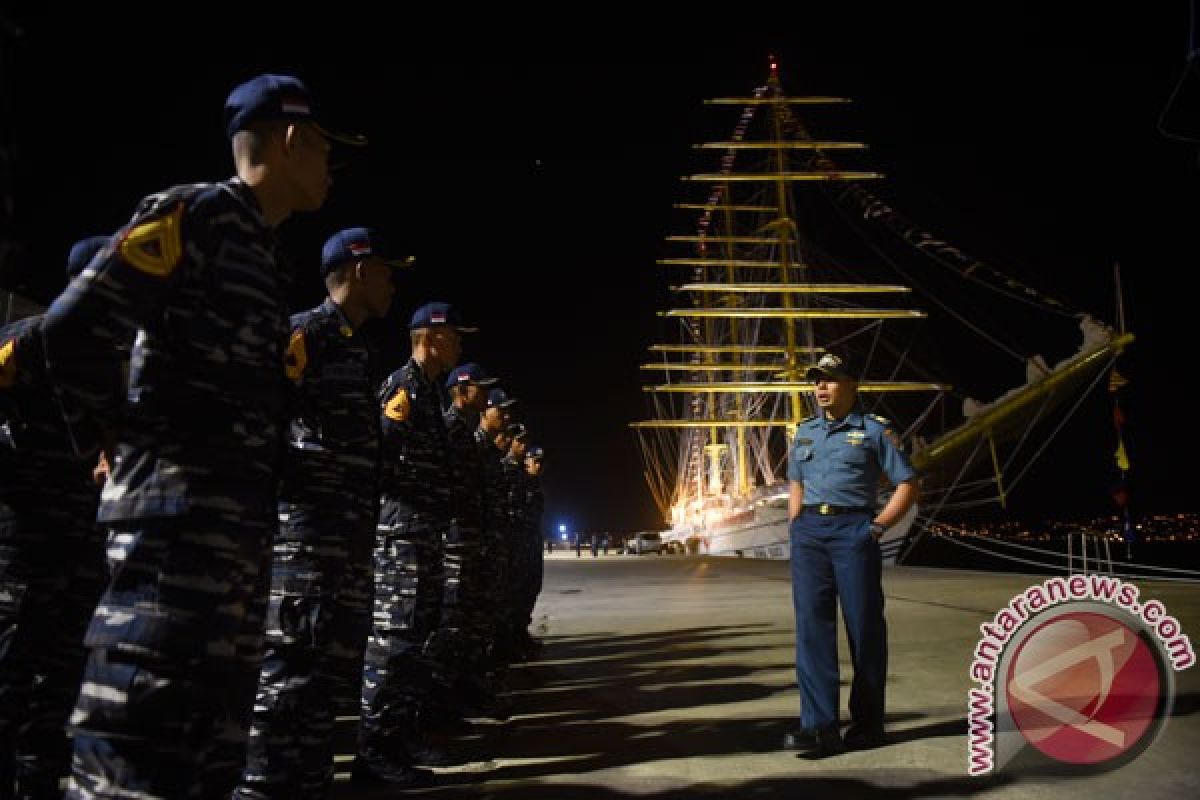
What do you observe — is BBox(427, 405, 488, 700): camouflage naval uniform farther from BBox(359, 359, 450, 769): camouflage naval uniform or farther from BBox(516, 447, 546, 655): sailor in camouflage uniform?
BBox(516, 447, 546, 655): sailor in camouflage uniform

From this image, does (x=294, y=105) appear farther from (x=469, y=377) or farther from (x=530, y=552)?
(x=530, y=552)

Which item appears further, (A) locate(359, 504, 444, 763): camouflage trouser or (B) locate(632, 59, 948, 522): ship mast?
(B) locate(632, 59, 948, 522): ship mast

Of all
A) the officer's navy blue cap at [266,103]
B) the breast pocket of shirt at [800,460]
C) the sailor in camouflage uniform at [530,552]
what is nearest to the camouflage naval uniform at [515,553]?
the sailor in camouflage uniform at [530,552]

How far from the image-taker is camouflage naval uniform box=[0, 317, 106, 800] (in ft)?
8.97

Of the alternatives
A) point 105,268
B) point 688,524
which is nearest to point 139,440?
point 105,268

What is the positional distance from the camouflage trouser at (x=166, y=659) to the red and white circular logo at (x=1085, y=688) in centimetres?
305

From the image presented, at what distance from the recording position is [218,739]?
190 centimetres

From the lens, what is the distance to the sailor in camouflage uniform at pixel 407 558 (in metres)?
3.52

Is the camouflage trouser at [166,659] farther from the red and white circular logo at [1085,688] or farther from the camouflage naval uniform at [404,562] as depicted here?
the red and white circular logo at [1085,688]

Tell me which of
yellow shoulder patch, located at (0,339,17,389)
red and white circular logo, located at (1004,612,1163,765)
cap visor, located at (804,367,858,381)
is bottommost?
red and white circular logo, located at (1004,612,1163,765)

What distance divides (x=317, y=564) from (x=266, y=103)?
A: 139cm

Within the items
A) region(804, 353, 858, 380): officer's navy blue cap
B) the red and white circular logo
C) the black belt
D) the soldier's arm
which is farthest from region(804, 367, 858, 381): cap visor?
the red and white circular logo

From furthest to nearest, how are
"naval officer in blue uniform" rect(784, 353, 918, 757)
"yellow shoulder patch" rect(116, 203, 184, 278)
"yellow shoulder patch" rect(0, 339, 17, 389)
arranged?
"naval officer in blue uniform" rect(784, 353, 918, 757) < "yellow shoulder patch" rect(0, 339, 17, 389) < "yellow shoulder patch" rect(116, 203, 184, 278)

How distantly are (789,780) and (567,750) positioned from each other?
106 centimetres
